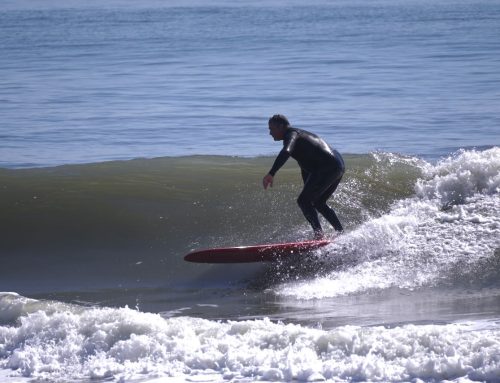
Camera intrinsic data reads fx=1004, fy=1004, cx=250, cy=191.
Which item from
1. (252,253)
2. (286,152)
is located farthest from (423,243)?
(286,152)

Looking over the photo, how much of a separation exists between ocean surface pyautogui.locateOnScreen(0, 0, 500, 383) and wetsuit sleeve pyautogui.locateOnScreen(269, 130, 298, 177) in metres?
1.17

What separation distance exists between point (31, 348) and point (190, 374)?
1515 mm

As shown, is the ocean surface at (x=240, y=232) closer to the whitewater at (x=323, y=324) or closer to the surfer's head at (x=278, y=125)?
the whitewater at (x=323, y=324)

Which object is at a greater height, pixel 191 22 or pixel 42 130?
pixel 191 22

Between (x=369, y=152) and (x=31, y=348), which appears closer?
(x=31, y=348)

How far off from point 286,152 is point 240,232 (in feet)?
8.16

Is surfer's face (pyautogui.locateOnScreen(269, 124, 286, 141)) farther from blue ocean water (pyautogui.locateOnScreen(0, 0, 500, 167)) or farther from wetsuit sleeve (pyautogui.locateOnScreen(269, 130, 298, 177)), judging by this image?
blue ocean water (pyautogui.locateOnScreen(0, 0, 500, 167))

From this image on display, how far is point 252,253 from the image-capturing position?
35.6 ft

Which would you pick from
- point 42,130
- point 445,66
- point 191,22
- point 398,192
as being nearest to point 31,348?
point 398,192

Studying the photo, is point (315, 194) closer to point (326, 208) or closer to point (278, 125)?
point (326, 208)

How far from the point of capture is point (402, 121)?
22891 millimetres

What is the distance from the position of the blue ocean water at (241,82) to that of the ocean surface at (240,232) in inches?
5.7

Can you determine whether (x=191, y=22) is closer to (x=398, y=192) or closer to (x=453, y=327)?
(x=398, y=192)

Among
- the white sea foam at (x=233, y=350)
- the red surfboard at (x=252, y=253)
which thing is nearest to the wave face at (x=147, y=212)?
the red surfboard at (x=252, y=253)
